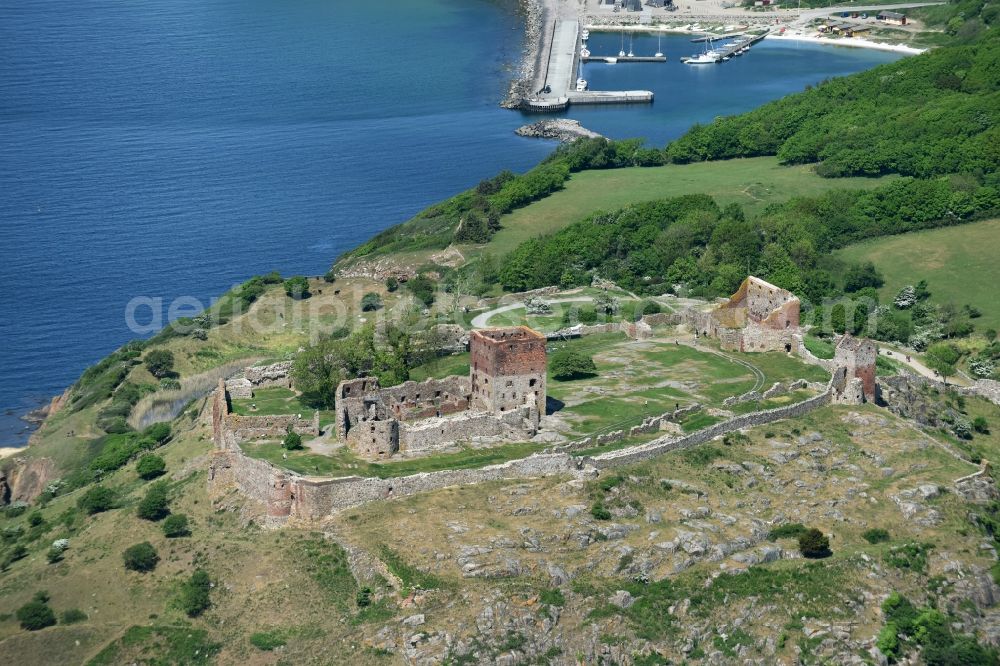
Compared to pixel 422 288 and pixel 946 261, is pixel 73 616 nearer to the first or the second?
pixel 422 288

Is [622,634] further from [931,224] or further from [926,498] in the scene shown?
[931,224]

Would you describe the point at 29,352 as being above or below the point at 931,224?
below

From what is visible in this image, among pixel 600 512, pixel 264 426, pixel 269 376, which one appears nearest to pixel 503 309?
pixel 269 376

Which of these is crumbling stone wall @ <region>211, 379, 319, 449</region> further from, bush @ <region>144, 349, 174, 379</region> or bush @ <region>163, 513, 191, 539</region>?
bush @ <region>144, 349, 174, 379</region>

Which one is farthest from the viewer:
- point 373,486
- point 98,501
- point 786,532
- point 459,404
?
point 98,501

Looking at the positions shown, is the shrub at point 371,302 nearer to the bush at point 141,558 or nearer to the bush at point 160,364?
the bush at point 160,364

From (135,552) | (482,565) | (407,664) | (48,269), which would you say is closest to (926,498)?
(482,565)

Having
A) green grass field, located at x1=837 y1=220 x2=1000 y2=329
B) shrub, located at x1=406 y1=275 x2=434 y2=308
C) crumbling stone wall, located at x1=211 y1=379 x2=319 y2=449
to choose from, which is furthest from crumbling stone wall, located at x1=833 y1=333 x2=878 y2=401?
shrub, located at x1=406 y1=275 x2=434 y2=308
